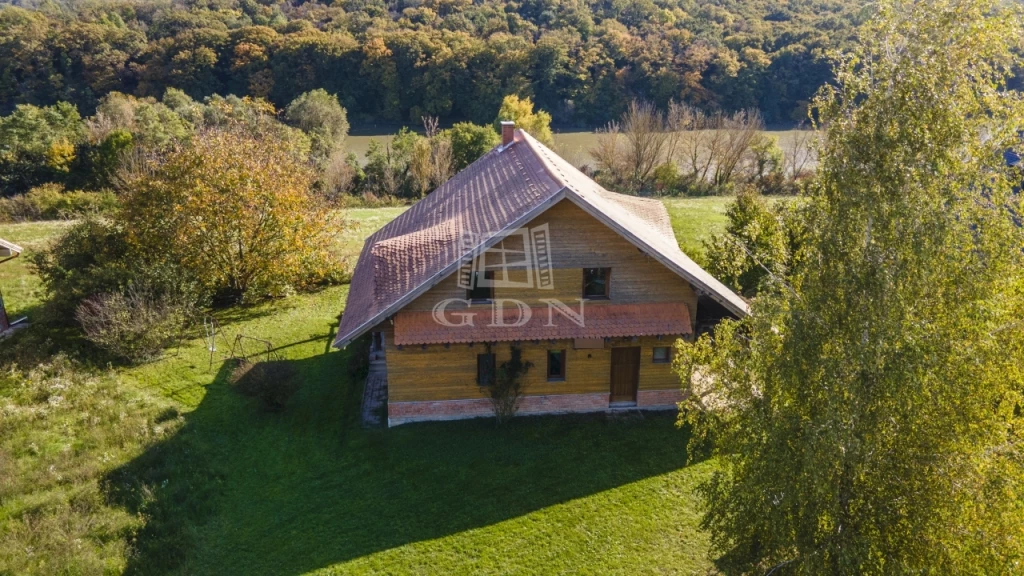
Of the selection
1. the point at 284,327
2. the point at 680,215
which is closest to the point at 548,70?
the point at 680,215

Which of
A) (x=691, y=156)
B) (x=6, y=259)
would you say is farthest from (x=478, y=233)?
(x=691, y=156)

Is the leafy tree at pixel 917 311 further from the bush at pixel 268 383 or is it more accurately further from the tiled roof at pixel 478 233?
the bush at pixel 268 383

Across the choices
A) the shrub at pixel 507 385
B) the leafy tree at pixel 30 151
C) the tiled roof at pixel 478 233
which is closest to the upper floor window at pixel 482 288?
the tiled roof at pixel 478 233

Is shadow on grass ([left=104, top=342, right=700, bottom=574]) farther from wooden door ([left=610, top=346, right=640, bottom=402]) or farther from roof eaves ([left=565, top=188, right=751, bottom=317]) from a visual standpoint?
roof eaves ([left=565, top=188, right=751, bottom=317])

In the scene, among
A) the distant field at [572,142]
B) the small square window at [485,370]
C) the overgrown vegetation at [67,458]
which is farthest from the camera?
the distant field at [572,142]

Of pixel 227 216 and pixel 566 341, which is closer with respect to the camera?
pixel 566 341

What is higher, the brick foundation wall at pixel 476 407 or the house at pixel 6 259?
the house at pixel 6 259

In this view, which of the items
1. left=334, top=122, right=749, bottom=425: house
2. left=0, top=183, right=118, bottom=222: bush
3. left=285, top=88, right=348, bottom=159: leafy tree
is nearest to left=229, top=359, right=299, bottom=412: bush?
left=334, top=122, right=749, bottom=425: house

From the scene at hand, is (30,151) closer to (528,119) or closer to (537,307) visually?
(528,119)
